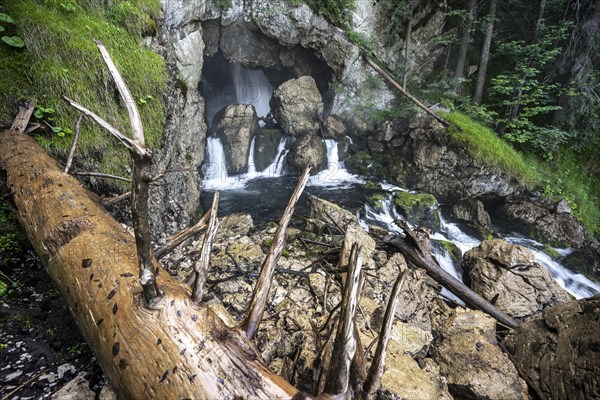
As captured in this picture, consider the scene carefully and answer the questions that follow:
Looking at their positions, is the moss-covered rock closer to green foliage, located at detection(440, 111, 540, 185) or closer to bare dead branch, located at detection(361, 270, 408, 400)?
green foliage, located at detection(440, 111, 540, 185)

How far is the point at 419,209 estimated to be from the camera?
894 cm

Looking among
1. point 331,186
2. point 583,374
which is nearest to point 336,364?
point 583,374

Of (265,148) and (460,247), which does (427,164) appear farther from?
(265,148)

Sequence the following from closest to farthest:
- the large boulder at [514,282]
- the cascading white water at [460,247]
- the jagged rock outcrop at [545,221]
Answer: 1. the large boulder at [514,282]
2. the cascading white water at [460,247]
3. the jagged rock outcrop at [545,221]

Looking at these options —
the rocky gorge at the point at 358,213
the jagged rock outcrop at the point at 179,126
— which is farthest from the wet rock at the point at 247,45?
the jagged rock outcrop at the point at 179,126

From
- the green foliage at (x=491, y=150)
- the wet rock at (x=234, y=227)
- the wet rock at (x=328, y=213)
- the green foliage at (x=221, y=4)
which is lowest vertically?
the wet rock at (x=234, y=227)

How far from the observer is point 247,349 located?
140cm

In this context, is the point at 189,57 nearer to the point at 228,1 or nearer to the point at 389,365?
the point at 228,1

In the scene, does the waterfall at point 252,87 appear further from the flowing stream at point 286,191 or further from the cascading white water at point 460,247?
the cascading white water at point 460,247

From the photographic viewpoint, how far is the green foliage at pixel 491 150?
955cm

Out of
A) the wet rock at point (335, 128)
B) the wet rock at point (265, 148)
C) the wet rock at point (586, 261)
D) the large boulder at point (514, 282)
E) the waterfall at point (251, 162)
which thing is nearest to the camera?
the large boulder at point (514, 282)

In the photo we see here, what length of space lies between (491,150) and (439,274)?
7211 millimetres

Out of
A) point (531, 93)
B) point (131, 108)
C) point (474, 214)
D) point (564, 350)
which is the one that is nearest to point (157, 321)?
point (131, 108)

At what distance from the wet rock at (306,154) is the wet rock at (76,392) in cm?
1034
